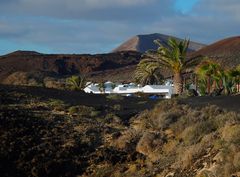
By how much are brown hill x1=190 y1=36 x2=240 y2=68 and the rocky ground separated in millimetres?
97830

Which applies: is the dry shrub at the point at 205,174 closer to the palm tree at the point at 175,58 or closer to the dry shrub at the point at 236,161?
the dry shrub at the point at 236,161

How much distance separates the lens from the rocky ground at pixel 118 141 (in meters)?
17.7

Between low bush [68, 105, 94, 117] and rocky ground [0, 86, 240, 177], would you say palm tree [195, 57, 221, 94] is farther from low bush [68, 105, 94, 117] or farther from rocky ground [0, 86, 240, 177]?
low bush [68, 105, 94, 117]

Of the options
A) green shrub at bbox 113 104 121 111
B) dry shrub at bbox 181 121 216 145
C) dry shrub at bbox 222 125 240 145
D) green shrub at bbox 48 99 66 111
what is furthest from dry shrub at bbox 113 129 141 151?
green shrub at bbox 113 104 121 111

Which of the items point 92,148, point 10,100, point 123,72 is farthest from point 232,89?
point 123,72

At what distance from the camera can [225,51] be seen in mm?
158500

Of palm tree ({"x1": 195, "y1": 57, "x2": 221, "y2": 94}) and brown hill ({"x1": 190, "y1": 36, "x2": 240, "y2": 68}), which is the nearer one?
palm tree ({"x1": 195, "y1": 57, "x2": 221, "y2": 94})

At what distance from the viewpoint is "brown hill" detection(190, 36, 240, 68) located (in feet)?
435

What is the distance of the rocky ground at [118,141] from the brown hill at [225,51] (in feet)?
321

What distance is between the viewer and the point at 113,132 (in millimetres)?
26422

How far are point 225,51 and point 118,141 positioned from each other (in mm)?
137764

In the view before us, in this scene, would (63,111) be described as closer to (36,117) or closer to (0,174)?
(36,117)

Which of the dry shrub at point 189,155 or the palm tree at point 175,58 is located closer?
the dry shrub at point 189,155

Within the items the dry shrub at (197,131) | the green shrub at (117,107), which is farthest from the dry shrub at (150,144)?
the green shrub at (117,107)
